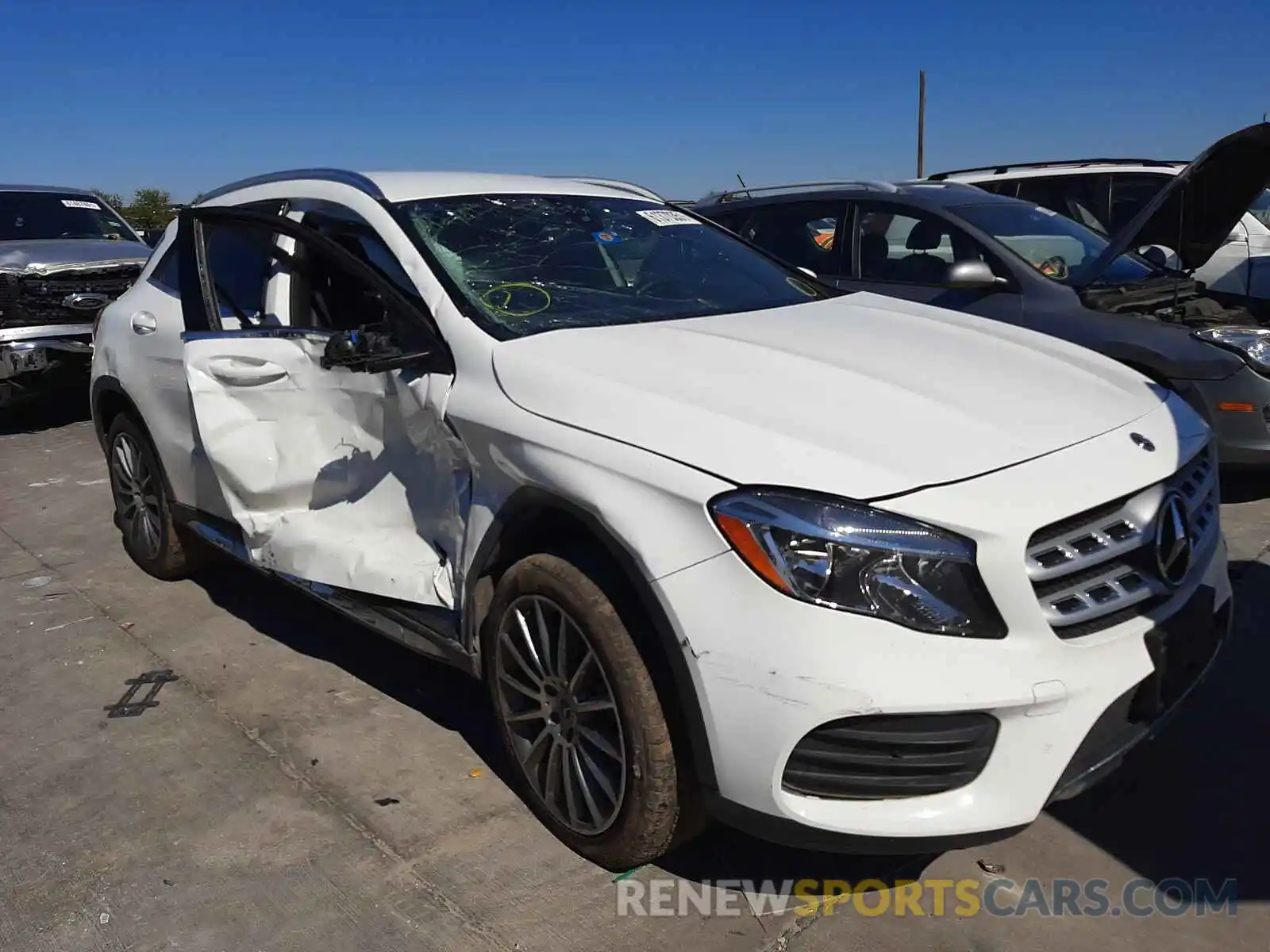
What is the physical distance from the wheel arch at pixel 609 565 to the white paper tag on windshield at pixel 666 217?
1.65 m

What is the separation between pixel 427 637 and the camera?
301cm

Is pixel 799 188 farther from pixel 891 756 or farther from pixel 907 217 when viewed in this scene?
pixel 891 756

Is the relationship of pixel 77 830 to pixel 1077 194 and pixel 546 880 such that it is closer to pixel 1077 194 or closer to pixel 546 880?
pixel 546 880

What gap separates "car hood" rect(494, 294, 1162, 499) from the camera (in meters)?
2.21

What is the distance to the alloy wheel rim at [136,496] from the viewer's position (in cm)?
466

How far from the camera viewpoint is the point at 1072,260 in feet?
18.9

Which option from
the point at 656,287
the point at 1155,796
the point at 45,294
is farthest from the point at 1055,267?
the point at 45,294

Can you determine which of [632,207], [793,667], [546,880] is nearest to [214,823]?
[546,880]

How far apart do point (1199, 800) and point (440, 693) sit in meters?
2.36

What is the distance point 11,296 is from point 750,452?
798 centimetres

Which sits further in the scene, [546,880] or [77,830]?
[77,830]

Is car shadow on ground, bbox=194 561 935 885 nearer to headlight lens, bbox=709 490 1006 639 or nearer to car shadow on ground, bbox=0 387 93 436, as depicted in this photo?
headlight lens, bbox=709 490 1006 639

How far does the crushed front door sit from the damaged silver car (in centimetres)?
518

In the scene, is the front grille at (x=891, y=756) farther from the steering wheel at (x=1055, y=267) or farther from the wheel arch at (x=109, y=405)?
the steering wheel at (x=1055, y=267)
